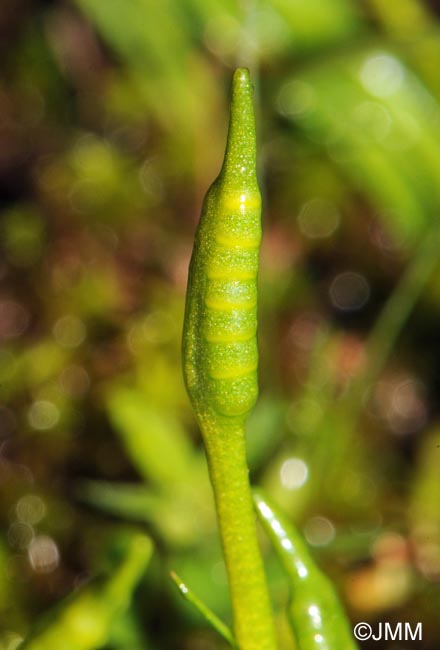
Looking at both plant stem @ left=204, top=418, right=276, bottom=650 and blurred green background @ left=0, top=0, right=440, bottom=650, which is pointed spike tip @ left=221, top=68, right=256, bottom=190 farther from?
blurred green background @ left=0, top=0, right=440, bottom=650

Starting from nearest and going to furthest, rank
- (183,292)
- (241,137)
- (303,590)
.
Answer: (241,137), (303,590), (183,292)

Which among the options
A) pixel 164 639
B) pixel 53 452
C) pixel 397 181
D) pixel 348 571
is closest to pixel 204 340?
pixel 164 639

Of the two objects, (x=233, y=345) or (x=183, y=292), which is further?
(x=183, y=292)

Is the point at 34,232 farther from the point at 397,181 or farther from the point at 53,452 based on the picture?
the point at 397,181

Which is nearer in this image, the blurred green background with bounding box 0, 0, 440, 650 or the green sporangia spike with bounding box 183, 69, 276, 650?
the green sporangia spike with bounding box 183, 69, 276, 650

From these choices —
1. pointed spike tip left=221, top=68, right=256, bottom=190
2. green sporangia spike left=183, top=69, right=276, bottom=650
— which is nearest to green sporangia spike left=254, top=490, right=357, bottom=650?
green sporangia spike left=183, top=69, right=276, bottom=650

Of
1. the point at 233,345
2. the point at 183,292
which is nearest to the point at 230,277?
the point at 233,345

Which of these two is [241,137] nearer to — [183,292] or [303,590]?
[303,590]
